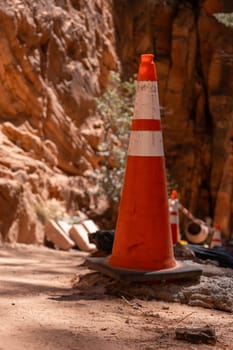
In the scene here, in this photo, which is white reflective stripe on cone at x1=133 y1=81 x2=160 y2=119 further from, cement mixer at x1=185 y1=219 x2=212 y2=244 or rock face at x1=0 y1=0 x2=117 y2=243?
cement mixer at x1=185 y1=219 x2=212 y2=244

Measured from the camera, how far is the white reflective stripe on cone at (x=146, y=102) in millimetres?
4465

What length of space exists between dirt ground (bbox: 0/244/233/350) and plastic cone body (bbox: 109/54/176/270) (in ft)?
1.15

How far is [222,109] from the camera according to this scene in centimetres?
1761

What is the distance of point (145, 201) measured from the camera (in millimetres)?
4305

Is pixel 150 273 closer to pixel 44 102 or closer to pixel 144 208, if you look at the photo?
pixel 144 208

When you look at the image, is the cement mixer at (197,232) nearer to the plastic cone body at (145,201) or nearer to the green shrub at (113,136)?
the green shrub at (113,136)

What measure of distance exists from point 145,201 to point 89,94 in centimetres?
996

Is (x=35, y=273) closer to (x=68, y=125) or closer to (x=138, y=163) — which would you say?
(x=138, y=163)

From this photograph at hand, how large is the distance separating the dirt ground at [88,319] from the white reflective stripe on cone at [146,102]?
138 cm

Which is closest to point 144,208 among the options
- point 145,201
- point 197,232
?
point 145,201

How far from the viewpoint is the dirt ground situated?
2.91 meters

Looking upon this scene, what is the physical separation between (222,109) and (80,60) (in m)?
5.70

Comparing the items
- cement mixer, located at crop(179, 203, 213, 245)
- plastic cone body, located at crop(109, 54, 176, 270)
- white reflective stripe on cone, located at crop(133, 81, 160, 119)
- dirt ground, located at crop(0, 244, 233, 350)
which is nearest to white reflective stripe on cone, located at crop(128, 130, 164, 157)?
plastic cone body, located at crop(109, 54, 176, 270)

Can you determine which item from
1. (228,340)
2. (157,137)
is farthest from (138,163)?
(228,340)
